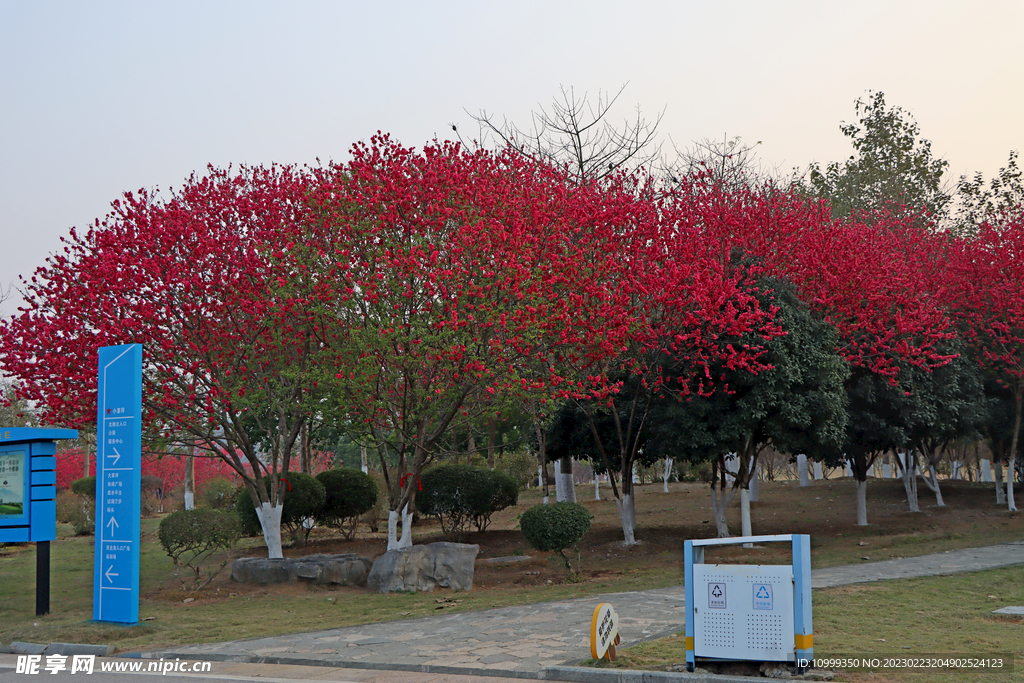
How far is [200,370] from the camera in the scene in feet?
51.8

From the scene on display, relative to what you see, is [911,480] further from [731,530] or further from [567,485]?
[567,485]

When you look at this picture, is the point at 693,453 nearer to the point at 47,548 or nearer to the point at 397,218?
the point at 397,218

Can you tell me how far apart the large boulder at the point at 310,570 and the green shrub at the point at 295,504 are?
157 inches

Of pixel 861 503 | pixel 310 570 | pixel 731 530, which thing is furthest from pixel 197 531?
pixel 861 503

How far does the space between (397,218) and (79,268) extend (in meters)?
5.97

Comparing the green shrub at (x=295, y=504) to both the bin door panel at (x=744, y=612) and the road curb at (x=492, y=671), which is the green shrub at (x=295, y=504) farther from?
the bin door panel at (x=744, y=612)

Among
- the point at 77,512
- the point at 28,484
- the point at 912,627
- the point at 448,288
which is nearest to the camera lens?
the point at 912,627

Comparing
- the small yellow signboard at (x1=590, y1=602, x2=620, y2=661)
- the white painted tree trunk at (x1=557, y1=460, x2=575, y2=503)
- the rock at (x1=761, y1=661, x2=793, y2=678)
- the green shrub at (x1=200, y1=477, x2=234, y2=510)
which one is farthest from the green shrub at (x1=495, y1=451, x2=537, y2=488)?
the rock at (x1=761, y1=661, x2=793, y2=678)

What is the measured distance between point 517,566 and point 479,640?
7.48 meters

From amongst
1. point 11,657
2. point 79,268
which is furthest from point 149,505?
point 11,657

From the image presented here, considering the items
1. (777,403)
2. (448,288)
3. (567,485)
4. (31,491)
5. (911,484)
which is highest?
(448,288)

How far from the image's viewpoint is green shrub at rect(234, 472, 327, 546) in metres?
19.9

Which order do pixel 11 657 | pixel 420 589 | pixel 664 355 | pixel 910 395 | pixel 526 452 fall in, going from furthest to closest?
pixel 526 452 → pixel 910 395 → pixel 664 355 → pixel 420 589 → pixel 11 657

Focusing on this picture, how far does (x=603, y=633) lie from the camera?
752cm
